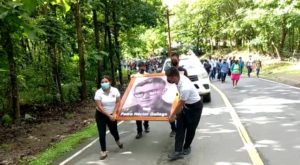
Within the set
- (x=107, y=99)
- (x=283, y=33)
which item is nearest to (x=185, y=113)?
(x=107, y=99)

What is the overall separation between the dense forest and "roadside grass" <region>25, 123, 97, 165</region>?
252 cm

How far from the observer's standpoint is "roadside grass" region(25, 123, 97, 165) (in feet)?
30.5

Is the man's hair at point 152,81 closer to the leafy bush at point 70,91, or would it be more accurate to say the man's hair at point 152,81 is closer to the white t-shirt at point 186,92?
the white t-shirt at point 186,92

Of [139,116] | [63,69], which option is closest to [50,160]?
[139,116]

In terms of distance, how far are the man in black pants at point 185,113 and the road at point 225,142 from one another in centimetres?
21

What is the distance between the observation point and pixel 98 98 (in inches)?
345

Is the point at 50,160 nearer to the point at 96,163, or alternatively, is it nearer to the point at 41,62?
the point at 96,163

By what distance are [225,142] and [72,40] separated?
503 inches

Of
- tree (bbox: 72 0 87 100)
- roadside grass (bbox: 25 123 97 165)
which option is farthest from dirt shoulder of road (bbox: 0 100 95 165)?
tree (bbox: 72 0 87 100)

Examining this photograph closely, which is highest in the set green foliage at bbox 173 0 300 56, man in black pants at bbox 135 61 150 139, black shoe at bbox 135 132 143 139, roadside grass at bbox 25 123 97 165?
green foliage at bbox 173 0 300 56

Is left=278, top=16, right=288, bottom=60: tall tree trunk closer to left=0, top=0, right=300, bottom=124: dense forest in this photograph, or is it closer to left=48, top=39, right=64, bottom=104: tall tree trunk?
left=0, top=0, right=300, bottom=124: dense forest

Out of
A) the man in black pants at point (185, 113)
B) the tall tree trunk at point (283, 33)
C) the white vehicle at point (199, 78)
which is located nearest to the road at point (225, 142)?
the man in black pants at point (185, 113)

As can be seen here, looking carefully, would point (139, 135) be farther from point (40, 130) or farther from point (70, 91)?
point (70, 91)

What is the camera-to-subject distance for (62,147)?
10.4 meters
